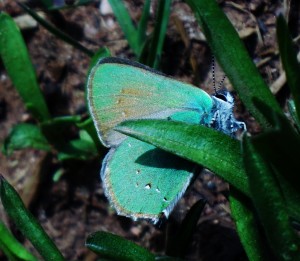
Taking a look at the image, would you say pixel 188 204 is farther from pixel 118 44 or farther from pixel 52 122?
pixel 118 44

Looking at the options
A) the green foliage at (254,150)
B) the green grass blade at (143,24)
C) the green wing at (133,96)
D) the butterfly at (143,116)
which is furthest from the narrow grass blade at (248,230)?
the green grass blade at (143,24)

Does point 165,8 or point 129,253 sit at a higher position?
point 165,8

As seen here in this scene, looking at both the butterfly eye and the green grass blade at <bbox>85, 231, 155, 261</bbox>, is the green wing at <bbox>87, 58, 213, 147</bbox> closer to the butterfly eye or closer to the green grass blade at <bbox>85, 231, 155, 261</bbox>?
the butterfly eye

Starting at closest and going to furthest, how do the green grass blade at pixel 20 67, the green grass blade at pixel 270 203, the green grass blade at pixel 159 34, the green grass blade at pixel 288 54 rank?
the green grass blade at pixel 270 203
the green grass blade at pixel 288 54
the green grass blade at pixel 159 34
the green grass blade at pixel 20 67

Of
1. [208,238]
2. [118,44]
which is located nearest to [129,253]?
[208,238]

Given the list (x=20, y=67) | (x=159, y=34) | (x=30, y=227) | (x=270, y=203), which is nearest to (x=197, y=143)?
(x=270, y=203)

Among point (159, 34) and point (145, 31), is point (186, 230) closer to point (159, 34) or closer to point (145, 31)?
point (159, 34)

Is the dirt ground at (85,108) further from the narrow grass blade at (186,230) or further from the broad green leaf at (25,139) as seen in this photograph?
the narrow grass blade at (186,230)
